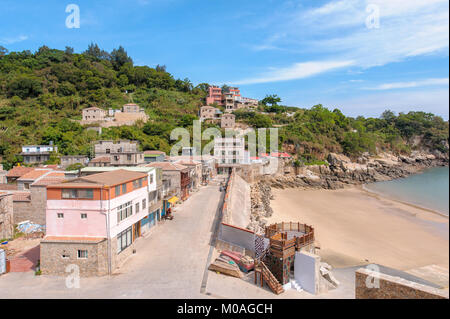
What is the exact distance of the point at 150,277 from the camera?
10.5 m

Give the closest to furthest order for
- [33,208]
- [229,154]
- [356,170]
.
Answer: [33,208]
[229,154]
[356,170]

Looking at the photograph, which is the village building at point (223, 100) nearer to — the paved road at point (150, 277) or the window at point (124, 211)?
the paved road at point (150, 277)

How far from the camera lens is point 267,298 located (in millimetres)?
9109

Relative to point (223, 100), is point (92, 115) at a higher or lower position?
lower

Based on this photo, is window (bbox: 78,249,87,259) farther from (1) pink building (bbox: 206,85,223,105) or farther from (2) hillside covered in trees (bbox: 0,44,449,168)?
(1) pink building (bbox: 206,85,223,105)

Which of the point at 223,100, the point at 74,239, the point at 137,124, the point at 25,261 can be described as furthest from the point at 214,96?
the point at 74,239

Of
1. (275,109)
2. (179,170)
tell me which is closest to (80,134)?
(179,170)

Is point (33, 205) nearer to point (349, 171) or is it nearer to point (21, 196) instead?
point (21, 196)

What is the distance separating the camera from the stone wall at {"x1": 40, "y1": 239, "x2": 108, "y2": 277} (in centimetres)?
1066

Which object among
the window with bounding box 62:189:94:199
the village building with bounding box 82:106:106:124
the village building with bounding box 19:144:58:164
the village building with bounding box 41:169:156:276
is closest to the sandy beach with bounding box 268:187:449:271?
the village building with bounding box 41:169:156:276

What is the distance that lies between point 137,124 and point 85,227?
4002 centimetres

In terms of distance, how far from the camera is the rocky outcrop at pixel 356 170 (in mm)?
37719

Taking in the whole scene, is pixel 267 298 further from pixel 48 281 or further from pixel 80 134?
pixel 80 134

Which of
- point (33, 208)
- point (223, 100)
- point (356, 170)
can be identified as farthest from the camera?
point (223, 100)
